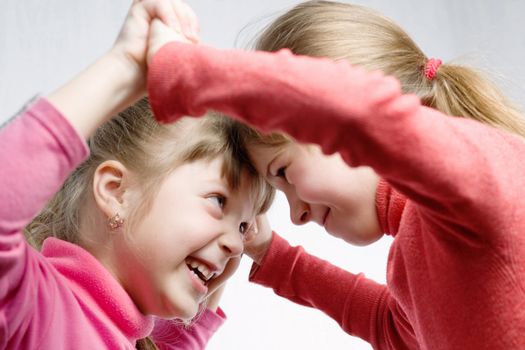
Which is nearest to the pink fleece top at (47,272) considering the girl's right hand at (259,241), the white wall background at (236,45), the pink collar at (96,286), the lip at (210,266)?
the pink collar at (96,286)

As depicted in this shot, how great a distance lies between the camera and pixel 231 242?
1.02 m

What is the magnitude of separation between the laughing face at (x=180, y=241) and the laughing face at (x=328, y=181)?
0.07 meters

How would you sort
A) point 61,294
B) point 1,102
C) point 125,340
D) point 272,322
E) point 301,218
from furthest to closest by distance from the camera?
point 272,322
point 1,102
point 301,218
point 125,340
point 61,294

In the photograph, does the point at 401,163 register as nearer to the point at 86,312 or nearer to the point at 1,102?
the point at 86,312

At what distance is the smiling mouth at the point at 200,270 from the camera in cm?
101

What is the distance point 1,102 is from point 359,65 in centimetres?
72

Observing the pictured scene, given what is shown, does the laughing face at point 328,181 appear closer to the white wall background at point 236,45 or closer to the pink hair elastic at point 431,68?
the pink hair elastic at point 431,68

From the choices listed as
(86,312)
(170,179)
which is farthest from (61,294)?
(170,179)

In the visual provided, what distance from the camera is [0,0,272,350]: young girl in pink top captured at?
2.58 ft

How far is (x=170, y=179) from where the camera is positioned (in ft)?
3.25

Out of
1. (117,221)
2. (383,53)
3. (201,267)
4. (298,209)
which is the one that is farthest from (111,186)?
(383,53)

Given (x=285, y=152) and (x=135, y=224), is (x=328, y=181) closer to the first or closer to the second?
(x=285, y=152)

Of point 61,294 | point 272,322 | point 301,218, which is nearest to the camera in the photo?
point 61,294

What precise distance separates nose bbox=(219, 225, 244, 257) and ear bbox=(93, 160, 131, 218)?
0.45ft
